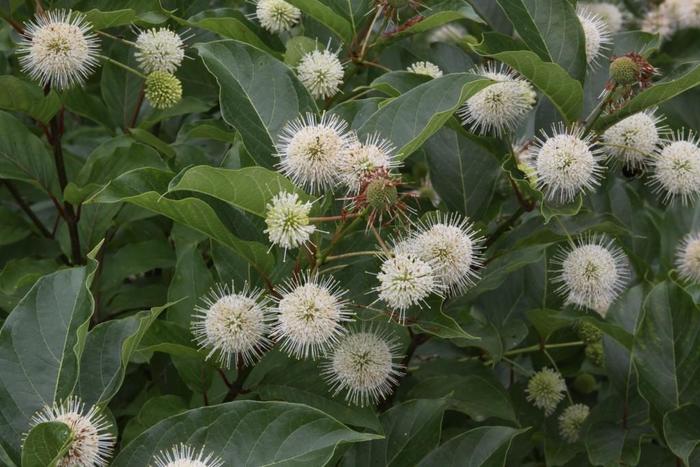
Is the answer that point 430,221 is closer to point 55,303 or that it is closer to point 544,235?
point 544,235

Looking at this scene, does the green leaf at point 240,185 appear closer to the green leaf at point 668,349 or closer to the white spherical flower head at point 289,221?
the white spherical flower head at point 289,221

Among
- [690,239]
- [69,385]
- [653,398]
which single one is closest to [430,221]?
[653,398]

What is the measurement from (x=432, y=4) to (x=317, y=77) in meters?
0.45

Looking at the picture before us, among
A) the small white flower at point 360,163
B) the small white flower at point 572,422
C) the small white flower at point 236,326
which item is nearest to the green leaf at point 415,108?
the small white flower at point 360,163

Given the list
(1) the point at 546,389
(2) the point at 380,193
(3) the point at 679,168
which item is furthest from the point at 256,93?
(1) the point at 546,389

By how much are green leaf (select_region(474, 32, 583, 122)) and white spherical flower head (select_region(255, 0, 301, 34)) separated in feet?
2.16

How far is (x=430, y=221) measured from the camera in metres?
2.27

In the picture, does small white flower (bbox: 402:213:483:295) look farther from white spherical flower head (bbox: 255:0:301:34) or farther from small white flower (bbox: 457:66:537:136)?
white spherical flower head (bbox: 255:0:301:34)

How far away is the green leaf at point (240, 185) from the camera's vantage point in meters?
1.89

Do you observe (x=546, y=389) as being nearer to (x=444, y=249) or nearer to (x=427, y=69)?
(x=444, y=249)

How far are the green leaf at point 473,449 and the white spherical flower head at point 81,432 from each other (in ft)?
2.35

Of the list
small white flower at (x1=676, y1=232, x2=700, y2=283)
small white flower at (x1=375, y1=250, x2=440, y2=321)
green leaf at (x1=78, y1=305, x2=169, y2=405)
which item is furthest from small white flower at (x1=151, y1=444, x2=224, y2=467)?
small white flower at (x1=676, y1=232, x2=700, y2=283)

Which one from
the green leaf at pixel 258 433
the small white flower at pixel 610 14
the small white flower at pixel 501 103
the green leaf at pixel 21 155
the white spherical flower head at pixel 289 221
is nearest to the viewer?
the green leaf at pixel 258 433

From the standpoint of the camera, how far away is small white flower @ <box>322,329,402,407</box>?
2.17m
